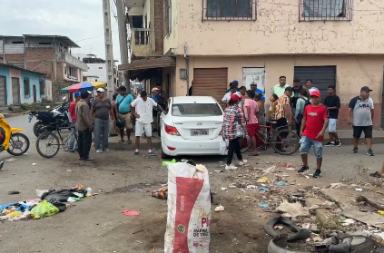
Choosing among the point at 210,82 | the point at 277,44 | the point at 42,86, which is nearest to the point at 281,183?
the point at 210,82

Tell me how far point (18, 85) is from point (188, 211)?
120 ft

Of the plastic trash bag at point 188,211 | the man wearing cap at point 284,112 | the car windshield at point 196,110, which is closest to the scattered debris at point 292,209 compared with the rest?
the plastic trash bag at point 188,211

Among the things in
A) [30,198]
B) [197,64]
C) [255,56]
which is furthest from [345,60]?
[30,198]

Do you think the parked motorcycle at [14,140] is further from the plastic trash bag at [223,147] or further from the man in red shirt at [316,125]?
the man in red shirt at [316,125]

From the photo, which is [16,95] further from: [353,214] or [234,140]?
[353,214]

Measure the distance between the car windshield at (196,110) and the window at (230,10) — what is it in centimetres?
440

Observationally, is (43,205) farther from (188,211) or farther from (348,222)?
(348,222)

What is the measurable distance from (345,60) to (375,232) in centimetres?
1010

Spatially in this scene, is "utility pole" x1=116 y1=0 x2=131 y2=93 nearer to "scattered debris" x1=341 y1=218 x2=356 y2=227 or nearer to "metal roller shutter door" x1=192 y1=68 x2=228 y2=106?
"metal roller shutter door" x1=192 y1=68 x2=228 y2=106

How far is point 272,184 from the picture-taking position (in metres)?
7.11

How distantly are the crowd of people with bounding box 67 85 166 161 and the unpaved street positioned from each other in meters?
0.43

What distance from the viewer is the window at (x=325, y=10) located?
1299 cm

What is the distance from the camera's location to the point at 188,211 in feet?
12.8

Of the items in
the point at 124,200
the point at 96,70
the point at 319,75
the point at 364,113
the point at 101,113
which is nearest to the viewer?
the point at 124,200
